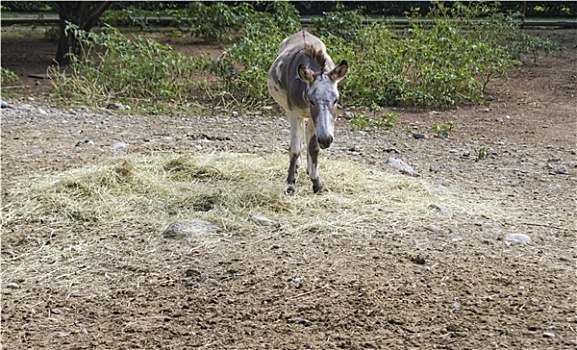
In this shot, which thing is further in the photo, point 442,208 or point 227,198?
point 227,198

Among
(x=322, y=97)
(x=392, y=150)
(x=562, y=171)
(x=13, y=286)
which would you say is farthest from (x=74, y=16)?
(x=13, y=286)

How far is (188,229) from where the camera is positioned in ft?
17.4

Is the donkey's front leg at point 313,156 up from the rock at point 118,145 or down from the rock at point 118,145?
up

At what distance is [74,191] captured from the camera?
19.7 feet

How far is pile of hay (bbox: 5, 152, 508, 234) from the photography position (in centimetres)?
558

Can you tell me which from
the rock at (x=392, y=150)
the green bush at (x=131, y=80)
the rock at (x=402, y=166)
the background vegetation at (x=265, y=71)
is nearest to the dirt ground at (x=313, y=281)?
the rock at (x=402, y=166)

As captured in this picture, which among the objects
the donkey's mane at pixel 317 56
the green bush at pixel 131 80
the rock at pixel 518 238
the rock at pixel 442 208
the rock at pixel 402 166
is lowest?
the green bush at pixel 131 80

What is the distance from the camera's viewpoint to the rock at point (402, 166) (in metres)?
6.92

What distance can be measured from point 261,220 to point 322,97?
970 mm

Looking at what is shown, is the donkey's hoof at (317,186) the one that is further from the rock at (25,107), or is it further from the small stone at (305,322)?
the rock at (25,107)

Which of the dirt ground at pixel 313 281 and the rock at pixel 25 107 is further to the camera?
the rock at pixel 25 107

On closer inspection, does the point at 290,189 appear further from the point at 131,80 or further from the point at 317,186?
the point at 131,80

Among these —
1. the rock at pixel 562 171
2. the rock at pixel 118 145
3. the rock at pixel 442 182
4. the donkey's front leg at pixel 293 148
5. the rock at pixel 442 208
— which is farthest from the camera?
the rock at pixel 118 145

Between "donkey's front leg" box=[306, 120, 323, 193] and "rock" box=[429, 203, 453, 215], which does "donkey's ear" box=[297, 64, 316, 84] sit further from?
"rock" box=[429, 203, 453, 215]
